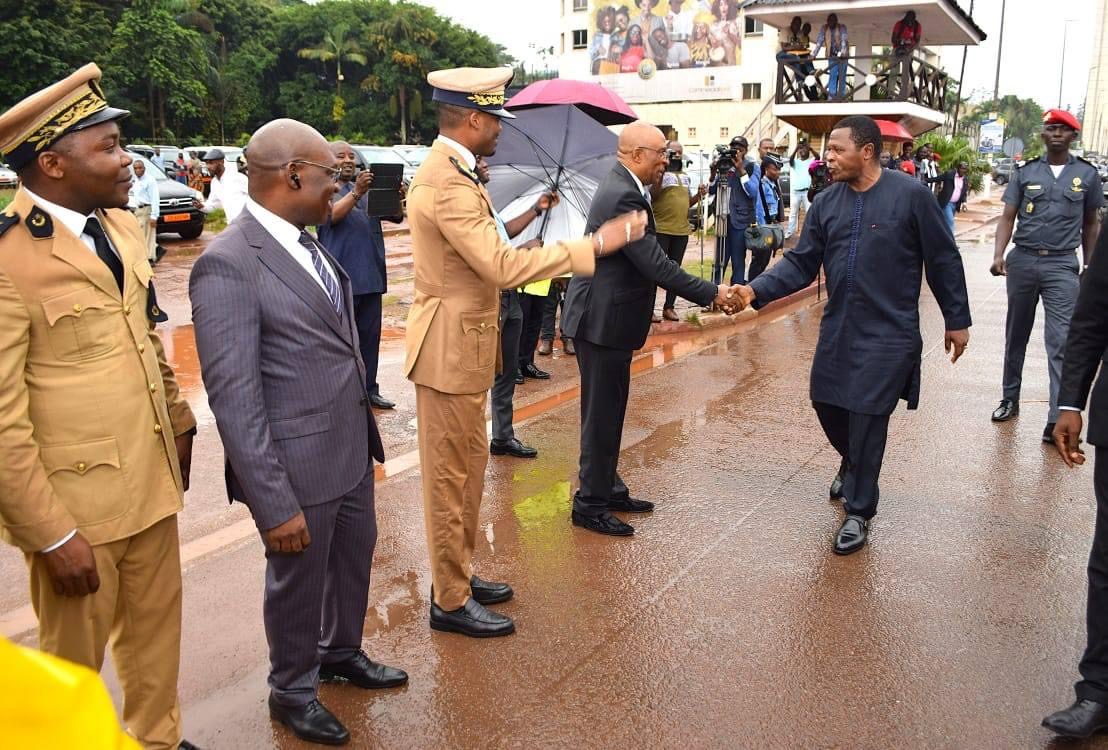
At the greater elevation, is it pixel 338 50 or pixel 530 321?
pixel 338 50

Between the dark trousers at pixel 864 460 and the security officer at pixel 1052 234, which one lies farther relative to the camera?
the security officer at pixel 1052 234

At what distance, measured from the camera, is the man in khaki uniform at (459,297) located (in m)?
3.41

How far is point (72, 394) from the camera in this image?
2.45 m

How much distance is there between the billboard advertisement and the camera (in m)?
52.3

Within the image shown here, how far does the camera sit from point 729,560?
15.0ft

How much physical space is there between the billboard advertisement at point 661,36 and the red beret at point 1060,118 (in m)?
48.9

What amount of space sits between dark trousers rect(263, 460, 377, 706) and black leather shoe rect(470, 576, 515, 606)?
2.64ft

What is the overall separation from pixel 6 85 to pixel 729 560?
38.1m

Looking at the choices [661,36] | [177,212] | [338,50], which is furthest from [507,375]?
[338,50]

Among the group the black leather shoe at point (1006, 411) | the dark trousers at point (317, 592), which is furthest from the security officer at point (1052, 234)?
the dark trousers at point (317, 592)

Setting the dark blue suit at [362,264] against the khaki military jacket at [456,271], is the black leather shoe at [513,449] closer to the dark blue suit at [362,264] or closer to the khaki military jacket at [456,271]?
the dark blue suit at [362,264]

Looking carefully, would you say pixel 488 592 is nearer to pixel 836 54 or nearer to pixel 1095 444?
pixel 1095 444

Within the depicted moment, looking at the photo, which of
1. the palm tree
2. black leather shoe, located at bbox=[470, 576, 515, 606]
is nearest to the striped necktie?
black leather shoe, located at bbox=[470, 576, 515, 606]

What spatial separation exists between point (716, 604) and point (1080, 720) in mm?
1444
